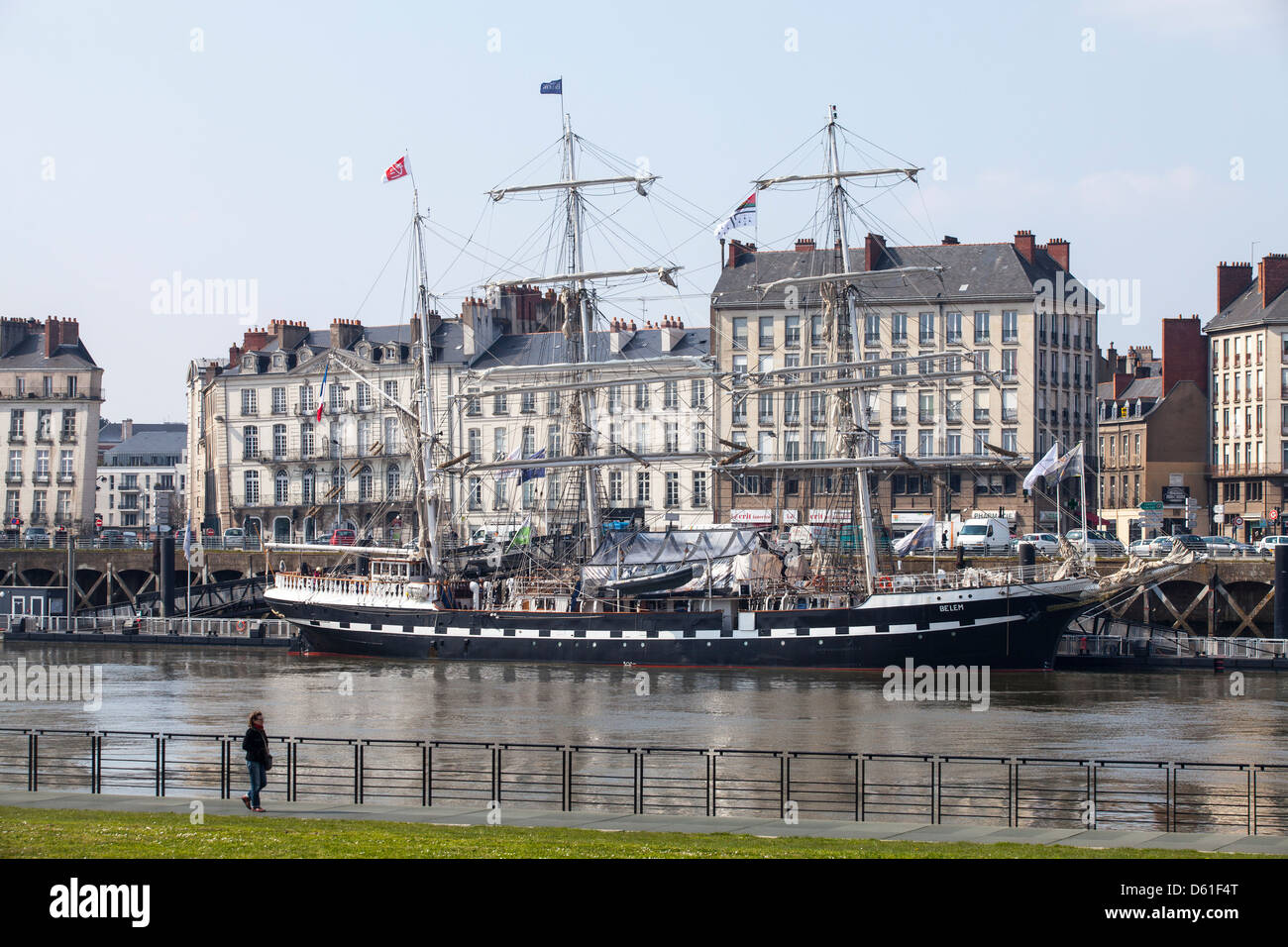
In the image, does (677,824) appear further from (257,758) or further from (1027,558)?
(1027,558)

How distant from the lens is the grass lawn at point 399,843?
671 inches

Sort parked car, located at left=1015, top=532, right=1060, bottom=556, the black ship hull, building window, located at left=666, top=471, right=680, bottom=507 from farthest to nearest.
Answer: building window, located at left=666, top=471, right=680, bottom=507, parked car, located at left=1015, top=532, right=1060, bottom=556, the black ship hull

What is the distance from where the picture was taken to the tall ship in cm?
5659

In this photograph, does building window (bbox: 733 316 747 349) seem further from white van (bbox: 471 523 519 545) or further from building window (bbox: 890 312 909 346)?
white van (bbox: 471 523 519 545)

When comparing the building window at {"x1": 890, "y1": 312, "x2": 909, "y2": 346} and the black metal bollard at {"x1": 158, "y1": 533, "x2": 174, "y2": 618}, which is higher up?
the building window at {"x1": 890, "y1": 312, "x2": 909, "y2": 346}

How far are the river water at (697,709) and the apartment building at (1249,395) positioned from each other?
36.5 metres

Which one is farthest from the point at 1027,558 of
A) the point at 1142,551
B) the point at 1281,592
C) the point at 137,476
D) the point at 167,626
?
the point at 137,476

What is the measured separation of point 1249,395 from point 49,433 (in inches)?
2769

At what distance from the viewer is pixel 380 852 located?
17.0 metres

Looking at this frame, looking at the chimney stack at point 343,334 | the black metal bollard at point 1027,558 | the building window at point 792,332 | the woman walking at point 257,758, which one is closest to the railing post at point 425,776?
the woman walking at point 257,758

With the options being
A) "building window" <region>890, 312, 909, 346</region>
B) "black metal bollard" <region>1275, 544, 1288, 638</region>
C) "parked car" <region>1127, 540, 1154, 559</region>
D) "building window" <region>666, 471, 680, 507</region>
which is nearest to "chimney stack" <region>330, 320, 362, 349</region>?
"building window" <region>666, 471, 680, 507</region>

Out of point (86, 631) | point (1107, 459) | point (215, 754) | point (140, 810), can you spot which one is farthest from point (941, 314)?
point (140, 810)

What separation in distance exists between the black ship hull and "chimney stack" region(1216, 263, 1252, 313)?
38173 millimetres

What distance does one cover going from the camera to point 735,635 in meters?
59.0
